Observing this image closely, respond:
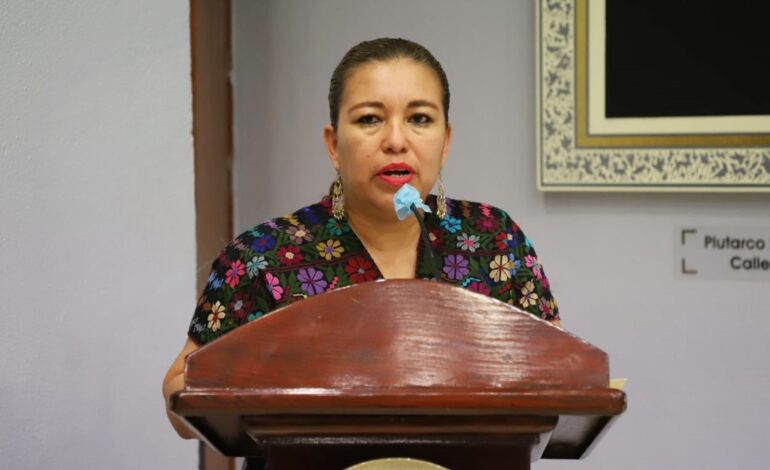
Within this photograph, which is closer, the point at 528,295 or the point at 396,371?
the point at 396,371

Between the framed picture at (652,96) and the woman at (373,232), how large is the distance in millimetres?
811

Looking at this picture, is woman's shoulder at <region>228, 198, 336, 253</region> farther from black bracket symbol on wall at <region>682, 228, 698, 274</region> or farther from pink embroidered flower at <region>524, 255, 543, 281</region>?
black bracket symbol on wall at <region>682, 228, 698, 274</region>

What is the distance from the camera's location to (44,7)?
1470mm

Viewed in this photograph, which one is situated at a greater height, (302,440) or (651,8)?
(651,8)

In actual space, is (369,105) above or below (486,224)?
above

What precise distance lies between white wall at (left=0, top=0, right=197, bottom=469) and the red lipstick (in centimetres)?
60

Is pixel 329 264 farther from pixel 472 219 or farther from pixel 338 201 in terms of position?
pixel 472 219

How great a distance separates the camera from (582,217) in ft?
7.19

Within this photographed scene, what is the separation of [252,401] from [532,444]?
243 millimetres

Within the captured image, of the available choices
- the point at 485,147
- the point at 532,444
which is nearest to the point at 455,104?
the point at 485,147

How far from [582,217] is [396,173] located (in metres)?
1.08

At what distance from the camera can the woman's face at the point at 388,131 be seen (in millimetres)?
1221

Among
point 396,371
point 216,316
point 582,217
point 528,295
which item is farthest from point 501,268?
point 582,217

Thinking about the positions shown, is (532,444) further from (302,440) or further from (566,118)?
(566,118)
